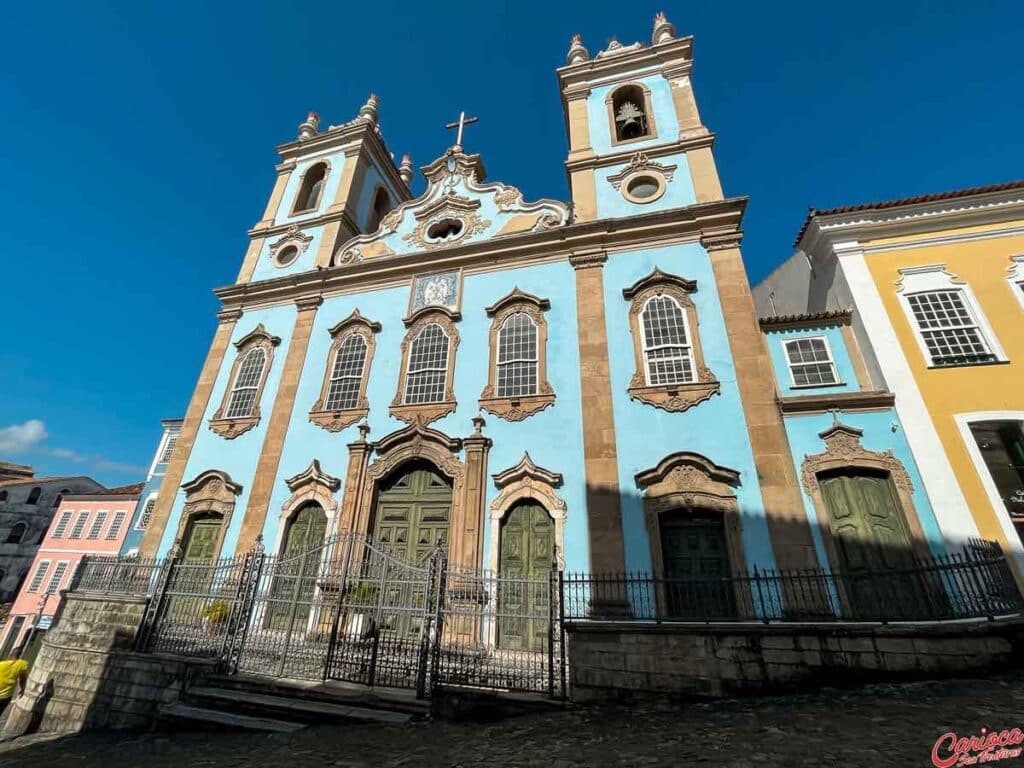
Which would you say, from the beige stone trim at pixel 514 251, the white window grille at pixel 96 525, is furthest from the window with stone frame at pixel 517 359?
the white window grille at pixel 96 525

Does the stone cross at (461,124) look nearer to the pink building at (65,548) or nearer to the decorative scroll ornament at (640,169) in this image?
the decorative scroll ornament at (640,169)

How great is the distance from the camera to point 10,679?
31.3ft

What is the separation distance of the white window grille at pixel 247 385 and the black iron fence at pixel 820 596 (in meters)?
10.1

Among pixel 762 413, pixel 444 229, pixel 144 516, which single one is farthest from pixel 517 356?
pixel 144 516

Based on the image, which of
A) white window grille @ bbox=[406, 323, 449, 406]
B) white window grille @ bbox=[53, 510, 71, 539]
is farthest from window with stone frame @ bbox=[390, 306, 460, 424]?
white window grille @ bbox=[53, 510, 71, 539]

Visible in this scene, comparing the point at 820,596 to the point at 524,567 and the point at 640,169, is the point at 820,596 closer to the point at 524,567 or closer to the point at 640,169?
the point at 524,567

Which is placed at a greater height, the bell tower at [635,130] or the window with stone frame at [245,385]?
the bell tower at [635,130]

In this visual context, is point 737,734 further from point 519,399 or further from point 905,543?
point 519,399

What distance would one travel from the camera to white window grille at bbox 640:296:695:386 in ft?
34.7

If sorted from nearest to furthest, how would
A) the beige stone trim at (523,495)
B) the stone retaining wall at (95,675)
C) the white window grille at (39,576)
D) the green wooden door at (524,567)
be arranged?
the stone retaining wall at (95,675) < the green wooden door at (524,567) < the beige stone trim at (523,495) < the white window grille at (39,576)

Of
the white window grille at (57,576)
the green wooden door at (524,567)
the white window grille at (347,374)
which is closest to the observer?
the green wooden door at (524,567)

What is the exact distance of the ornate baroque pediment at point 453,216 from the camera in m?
14.1

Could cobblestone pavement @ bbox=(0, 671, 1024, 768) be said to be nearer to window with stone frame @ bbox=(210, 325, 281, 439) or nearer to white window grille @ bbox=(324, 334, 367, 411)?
white window grille @ bbox=(324, 334, 367, 411)

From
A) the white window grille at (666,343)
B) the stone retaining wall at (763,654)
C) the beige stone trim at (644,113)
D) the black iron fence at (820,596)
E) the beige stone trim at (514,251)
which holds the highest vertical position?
the beige stone trim at (644,113)
